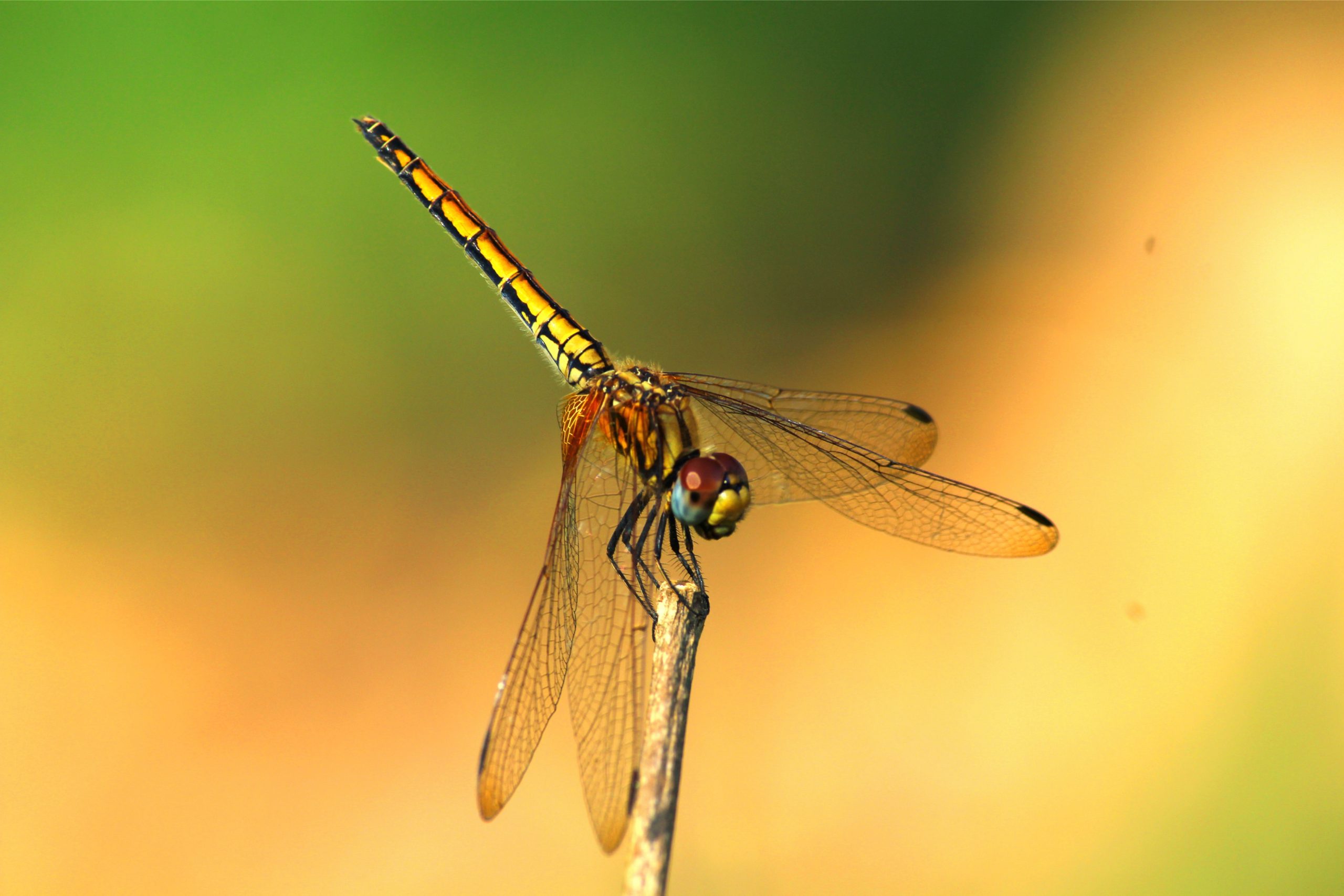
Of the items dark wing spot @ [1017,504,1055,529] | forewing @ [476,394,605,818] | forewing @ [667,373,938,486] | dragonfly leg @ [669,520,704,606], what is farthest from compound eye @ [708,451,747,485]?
dark wing spot @ [1017,504,1055,529]

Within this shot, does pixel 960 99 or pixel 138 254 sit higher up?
pixel 960 99

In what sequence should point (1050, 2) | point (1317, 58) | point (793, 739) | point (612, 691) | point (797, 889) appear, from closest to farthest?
point (612, 691)
point (797, 889)
point (793, 739)
point (1317, 58)
point (1050, 2)

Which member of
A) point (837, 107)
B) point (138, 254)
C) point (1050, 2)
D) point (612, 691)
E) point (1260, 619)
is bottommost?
point (612, 691)

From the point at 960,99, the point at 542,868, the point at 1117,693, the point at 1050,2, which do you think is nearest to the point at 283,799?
the point at 542,868

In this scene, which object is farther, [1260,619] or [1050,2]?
[1050,2]

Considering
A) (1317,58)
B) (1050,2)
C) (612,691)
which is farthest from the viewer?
(1050,2)

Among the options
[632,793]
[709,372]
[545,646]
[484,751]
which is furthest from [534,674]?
[709,372]

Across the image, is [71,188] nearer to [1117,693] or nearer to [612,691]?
[612,691]
